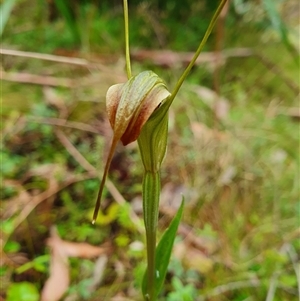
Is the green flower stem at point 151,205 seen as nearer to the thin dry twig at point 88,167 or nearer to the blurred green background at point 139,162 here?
the blurred green background at point 139,162

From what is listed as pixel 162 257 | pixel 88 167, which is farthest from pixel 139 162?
pixel 162 257

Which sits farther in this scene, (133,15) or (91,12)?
(133,15)

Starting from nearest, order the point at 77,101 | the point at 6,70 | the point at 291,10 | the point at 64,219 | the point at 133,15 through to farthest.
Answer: the point at 64,219
the point at 77,101
the point at 6,70
the point at 133,15
the point at 291,10

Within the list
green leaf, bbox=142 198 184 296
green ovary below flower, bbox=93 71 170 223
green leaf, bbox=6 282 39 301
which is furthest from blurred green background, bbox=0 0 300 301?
green ovary below flower, bbox=93 71 170 223

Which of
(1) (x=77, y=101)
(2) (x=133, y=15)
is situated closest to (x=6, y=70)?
(1) (x=77, y=101)

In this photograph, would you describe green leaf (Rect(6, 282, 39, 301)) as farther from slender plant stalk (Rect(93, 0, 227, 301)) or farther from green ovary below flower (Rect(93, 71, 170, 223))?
green ovary below flower (Rect(93, 71, 170, 223))

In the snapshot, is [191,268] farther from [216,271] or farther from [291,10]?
[291,10]

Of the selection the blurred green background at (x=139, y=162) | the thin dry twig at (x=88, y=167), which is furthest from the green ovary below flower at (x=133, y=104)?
the thin dry twig at (x=88, y=167)

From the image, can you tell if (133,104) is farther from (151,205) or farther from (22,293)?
(22,293)
